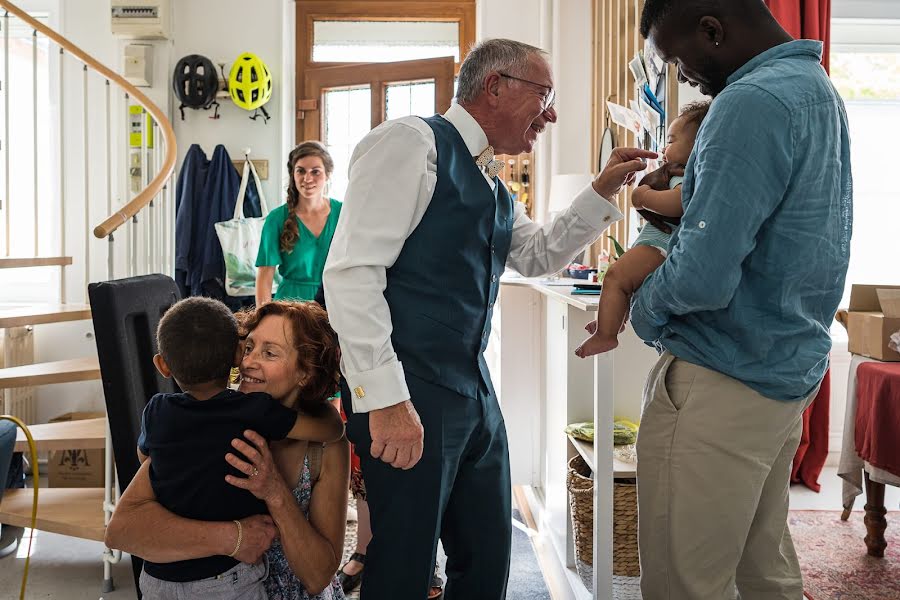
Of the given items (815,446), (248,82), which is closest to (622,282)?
(815,446)

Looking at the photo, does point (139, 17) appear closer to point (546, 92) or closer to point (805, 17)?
point (805, 17)

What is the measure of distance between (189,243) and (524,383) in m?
2.29

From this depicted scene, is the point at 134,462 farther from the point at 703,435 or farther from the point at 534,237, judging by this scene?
the point at 703,435

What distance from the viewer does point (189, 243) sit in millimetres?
4844

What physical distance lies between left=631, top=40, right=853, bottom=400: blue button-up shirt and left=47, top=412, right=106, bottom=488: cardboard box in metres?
3.26

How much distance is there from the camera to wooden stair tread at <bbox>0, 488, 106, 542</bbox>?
9.00ft

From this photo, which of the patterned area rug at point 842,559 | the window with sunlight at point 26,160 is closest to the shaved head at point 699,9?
the patterned area rug at point 842,559

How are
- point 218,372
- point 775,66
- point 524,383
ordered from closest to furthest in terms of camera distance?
point 775,66
point 218,372
point 524,383

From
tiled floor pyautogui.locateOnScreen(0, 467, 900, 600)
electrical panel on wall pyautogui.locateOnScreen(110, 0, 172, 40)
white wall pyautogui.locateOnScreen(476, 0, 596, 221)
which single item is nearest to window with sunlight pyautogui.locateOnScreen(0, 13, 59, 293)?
electrical panel on wall pyautogui.locateOnScreen(110, 0, 172, 40)

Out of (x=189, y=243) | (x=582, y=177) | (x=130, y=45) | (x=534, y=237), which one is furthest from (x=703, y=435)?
(x=130, y=45)

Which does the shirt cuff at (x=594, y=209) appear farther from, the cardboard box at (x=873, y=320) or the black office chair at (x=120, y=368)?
the cardboard box at (x=873, y=320)

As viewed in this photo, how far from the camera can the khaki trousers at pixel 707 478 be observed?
49.0 inches

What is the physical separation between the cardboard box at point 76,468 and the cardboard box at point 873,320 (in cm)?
335

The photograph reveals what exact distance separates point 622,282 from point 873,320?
7.43 feet
